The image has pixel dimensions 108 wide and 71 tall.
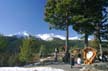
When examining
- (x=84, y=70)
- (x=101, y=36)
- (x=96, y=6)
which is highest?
(x=96, y=6)

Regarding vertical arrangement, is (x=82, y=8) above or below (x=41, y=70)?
above

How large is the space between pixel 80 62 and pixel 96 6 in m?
9.95

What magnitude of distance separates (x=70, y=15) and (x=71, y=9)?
1.08m

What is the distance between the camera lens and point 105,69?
25906 mm

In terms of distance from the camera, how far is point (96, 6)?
130 feet

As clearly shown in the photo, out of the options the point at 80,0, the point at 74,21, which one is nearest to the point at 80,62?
the point at 74,21

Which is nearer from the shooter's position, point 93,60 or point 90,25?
point 93,60

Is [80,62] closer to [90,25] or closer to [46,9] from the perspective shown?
[90,25]

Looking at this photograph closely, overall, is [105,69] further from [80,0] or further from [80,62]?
[80,0]

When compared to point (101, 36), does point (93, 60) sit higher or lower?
lower

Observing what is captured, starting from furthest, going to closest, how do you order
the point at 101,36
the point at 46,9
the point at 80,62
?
the point at 101,36 → the point at 46,9 → the point at 80,62

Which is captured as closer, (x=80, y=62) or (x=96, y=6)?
(x=80, y=62)

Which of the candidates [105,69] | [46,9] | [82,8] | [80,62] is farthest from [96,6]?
[105,69]

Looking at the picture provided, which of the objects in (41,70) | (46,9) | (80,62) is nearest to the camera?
(41,70)
